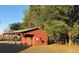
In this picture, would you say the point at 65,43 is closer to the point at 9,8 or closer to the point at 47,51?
the point at 47,51

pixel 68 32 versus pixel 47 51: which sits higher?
pixel 68 32

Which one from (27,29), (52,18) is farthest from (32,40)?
(52,18)

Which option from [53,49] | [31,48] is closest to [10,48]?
[31,48]

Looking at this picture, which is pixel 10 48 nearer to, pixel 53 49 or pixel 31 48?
pixel 31 48

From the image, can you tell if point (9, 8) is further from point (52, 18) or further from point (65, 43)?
point (65, 43)

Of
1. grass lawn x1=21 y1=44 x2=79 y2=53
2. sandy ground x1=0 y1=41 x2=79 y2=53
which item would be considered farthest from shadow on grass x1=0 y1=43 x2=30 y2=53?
grass lawn x1=21 y1=44 x2=79 y2=53

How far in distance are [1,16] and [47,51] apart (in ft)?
5.51

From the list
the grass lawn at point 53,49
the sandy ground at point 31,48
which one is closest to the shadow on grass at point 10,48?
→ the sandy ground at point 31,48

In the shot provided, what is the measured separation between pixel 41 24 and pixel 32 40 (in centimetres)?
55

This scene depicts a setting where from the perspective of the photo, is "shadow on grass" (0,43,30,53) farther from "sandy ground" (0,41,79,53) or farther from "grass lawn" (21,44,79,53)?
"grass lawn" (21,44,79,53)

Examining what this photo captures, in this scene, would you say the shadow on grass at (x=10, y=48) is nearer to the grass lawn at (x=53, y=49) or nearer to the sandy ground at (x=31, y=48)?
the sandy ground at (x=31, y=48)
